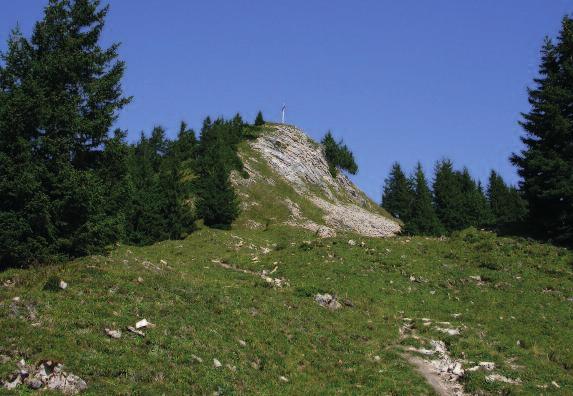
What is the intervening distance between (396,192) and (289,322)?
330 ft

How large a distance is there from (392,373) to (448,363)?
325 cm

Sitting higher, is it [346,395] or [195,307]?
[195,307]

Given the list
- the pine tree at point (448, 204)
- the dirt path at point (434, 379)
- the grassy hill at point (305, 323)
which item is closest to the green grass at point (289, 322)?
the grassy hill at point (305, 323)

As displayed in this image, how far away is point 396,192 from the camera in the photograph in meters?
119

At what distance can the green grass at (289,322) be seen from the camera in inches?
597

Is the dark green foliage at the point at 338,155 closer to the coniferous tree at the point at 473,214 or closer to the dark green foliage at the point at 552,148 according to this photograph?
the coniferous tree at the point at 473,214

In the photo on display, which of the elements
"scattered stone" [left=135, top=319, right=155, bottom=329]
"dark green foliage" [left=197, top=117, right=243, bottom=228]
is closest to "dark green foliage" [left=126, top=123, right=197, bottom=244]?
"dark green foliage" [left=197, top=117, right=243, bottom=228]

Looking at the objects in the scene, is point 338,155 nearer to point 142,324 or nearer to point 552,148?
point 552,148

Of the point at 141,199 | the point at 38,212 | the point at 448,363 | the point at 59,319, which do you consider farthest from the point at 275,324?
the point at 141,199

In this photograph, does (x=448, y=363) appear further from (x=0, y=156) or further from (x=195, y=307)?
(x=0, y=156)

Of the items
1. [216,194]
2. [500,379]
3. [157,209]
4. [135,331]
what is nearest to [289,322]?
[135,331]

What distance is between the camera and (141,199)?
5475 centimetres

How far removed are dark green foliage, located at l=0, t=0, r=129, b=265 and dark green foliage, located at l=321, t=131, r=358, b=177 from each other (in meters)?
95.7

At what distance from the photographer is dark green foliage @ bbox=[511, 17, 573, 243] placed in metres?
43.2
